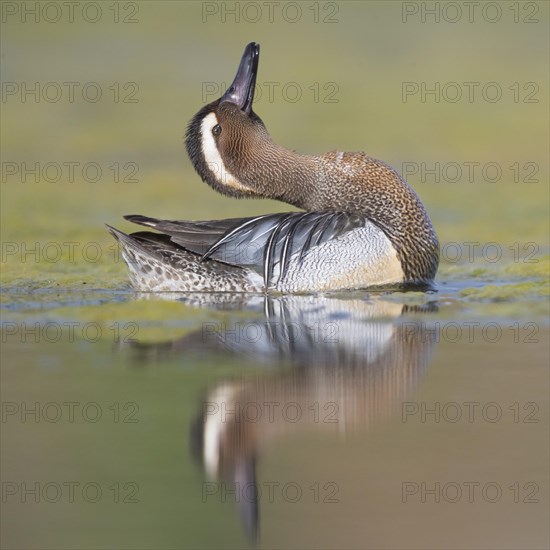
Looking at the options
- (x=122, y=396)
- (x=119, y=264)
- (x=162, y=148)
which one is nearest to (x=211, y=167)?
(x=119, y=264)

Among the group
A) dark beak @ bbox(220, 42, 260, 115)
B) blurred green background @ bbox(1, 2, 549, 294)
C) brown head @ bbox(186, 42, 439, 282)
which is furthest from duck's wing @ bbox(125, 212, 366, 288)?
blurred green background @ bbox(1, 2, 549, 294)

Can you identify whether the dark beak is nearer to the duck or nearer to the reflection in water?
the duck

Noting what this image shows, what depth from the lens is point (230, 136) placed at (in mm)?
10039

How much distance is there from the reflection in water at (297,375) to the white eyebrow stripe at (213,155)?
124cm

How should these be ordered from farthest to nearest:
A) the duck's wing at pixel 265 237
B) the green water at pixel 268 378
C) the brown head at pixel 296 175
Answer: the brown head at pixel 296 175 → the duck's wing at pixel 265 237 → the green water at pixel 268 378

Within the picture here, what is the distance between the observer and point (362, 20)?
73.2 ft

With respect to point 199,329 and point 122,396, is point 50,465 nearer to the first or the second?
point 122,396

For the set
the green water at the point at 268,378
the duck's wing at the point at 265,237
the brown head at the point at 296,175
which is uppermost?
the brown head at the point at 296,175

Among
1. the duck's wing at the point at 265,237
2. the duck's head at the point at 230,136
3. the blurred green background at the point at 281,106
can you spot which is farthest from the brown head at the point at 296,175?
the blurred green background at the point at 281,106

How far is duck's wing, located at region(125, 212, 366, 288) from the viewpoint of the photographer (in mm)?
9562

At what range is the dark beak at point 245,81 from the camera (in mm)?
10008

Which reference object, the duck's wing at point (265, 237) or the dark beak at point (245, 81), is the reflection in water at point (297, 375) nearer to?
the duck's wing at point (265, 237)

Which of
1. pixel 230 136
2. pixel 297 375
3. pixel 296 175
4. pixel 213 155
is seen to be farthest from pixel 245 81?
pixel 297 375

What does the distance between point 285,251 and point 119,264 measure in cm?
231
